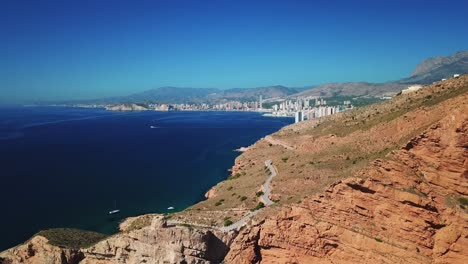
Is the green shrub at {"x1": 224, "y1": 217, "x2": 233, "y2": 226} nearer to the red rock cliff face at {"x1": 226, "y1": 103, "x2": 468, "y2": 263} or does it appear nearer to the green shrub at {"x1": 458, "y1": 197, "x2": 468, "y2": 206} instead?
the red rock cliff face at {"x1": 226, "y1": 103, "x2": 468, "y2": 263}

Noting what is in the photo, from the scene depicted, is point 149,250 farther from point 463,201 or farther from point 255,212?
point 463,201

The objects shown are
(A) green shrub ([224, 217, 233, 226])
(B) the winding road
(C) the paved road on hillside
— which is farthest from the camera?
(C) the paved road on hillside

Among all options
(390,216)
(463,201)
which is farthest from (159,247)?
(463,201)

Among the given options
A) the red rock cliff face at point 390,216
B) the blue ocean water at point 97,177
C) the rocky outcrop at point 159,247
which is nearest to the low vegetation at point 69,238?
the rocky outcrop at point 159,247

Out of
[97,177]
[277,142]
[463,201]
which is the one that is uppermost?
[463,201]

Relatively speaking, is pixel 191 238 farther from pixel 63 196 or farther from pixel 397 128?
pixel 63 196

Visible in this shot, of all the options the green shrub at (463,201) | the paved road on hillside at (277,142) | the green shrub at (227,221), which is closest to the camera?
the green shrub at (463,201)

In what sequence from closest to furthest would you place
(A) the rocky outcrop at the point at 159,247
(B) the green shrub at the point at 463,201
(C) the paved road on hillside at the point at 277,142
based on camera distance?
(B) the green shrub at the point at 463,201
(A) the rocky outcrop at the point at 159,247
(C) the paved road on hillside at the point at 277,142

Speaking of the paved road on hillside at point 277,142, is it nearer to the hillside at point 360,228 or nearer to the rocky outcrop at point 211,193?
the rocky outcrop at point 211,193

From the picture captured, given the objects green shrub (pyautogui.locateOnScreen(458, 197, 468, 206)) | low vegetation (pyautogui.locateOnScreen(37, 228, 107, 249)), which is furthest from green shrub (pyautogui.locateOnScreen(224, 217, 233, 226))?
green shrub (pyautogui.locateOnScreen(458, 197, 468, 206))
